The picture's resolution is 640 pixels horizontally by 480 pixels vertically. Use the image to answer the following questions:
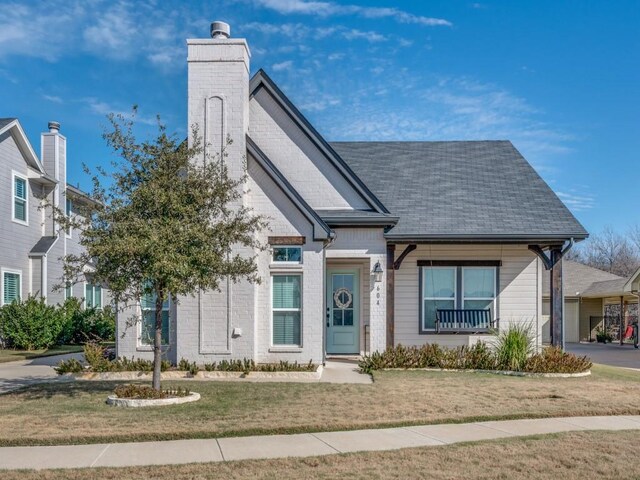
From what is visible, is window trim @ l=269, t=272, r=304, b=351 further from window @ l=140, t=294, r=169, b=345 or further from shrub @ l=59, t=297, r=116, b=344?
shrub @ l=59, t=297, r=116, b=344

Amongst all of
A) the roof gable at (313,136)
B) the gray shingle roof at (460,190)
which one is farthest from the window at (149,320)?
the gray shingle roof at (460,190)

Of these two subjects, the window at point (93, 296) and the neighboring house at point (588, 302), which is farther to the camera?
the neighboring house at point (588, 302)

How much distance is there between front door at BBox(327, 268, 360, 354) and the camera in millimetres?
16922

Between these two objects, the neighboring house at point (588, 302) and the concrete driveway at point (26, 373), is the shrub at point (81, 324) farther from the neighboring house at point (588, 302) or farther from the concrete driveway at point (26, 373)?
the neighboring house at point (588, 302)

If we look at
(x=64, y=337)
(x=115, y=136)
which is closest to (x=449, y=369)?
(x=115, y=136)

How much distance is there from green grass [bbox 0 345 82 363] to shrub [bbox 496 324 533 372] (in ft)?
42.7

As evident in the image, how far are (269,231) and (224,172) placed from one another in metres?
3.80

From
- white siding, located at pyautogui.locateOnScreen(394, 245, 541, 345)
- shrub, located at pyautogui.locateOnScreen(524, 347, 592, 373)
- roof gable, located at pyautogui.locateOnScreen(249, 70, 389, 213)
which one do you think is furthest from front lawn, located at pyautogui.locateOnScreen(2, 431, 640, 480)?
roof gable, located at pyautogui.locateOnScreen(249, 70, 389, 213)

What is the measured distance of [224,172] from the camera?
10781 mm

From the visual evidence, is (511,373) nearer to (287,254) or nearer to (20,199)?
(287,254)

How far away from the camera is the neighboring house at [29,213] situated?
21141 millimetres

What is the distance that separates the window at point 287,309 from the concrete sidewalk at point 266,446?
243 inches

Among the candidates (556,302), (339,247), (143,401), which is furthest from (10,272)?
(556,302)

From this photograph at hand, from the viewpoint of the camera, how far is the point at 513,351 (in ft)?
46.6
